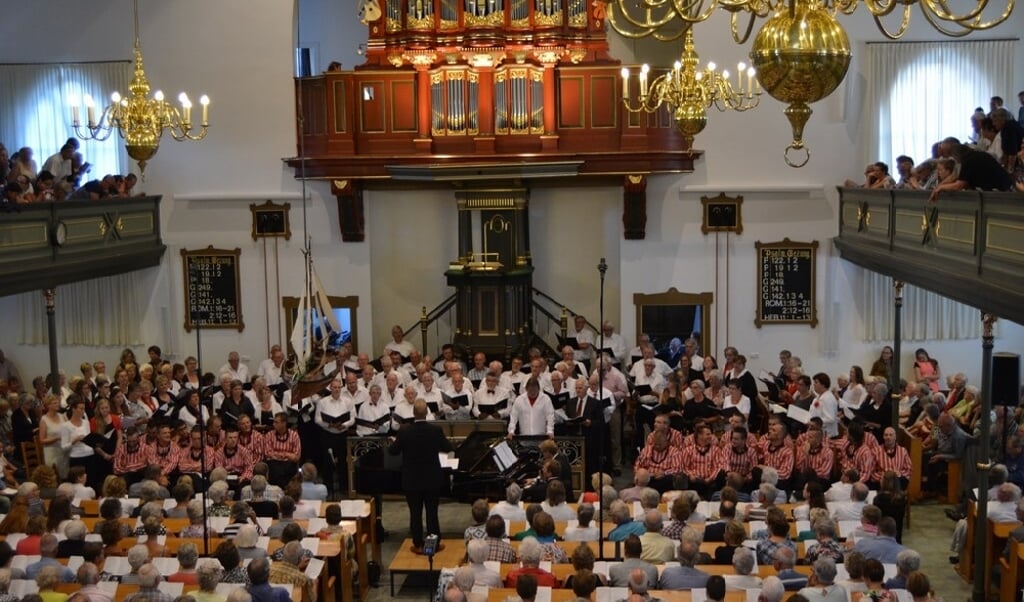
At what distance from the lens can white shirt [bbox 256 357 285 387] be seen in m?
18.9

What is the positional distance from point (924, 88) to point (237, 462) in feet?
42.0

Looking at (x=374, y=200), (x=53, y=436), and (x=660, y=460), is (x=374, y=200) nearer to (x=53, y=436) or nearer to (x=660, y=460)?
(x=53, y=436)

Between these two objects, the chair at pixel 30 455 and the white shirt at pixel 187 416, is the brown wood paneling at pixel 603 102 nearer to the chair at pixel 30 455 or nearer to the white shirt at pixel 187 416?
the white shirt at pixel 187 416

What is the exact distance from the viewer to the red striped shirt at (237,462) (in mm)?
14484

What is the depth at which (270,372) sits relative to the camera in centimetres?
1911

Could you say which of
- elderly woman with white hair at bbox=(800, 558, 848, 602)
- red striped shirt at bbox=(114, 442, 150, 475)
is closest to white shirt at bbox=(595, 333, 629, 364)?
red striped shirt at bbox=(114, 442, 150, 475)

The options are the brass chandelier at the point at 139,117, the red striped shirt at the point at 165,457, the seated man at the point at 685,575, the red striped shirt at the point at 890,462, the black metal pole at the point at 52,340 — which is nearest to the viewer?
the seated man at the point at 685,575

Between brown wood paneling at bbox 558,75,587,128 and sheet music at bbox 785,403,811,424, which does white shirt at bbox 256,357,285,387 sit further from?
sheet music at bbox 785,403,811,424

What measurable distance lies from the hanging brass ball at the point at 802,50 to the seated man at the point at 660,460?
8.58 m

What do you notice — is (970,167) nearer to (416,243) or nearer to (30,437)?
(416,243)

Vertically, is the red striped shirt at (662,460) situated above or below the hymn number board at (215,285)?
below

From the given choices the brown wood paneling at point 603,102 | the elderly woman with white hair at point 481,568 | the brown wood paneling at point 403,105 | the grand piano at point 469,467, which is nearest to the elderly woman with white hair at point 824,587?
the elderly woman with white hair at point 481,568

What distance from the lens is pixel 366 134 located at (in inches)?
781

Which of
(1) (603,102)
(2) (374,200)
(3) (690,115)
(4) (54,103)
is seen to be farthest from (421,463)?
(4) (54,103)
